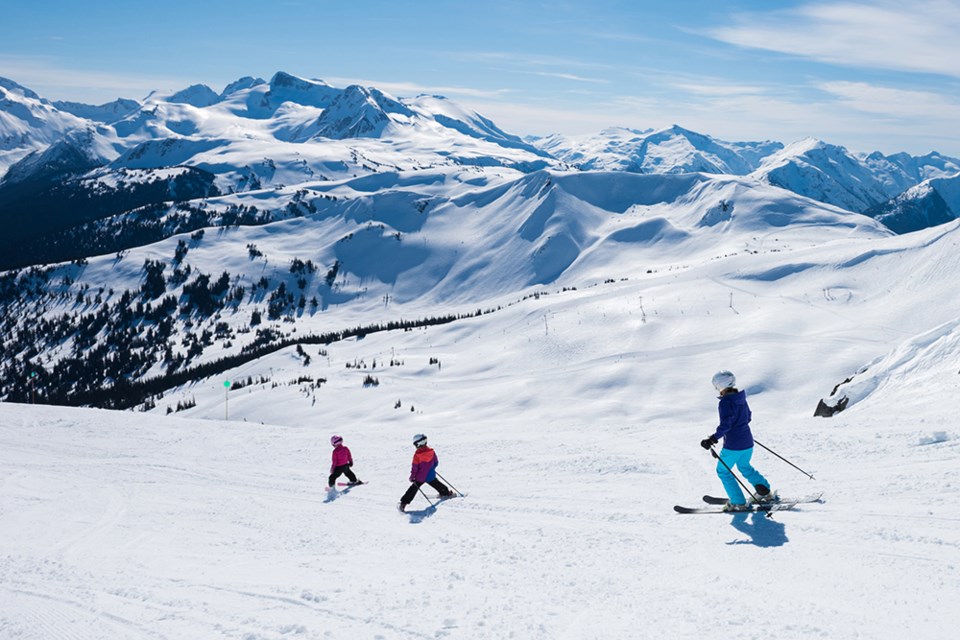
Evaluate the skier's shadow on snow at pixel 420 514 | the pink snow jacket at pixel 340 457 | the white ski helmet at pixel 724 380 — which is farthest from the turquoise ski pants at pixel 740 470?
the pink snow jacket at pixel 340 457

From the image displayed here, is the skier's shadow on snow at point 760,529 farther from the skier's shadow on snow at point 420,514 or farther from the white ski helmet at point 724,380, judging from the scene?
the skier's shadow on snow at point 420,514

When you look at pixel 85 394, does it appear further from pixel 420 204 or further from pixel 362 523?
pixel 362 523

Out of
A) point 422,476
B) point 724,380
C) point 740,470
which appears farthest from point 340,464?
point 724,380

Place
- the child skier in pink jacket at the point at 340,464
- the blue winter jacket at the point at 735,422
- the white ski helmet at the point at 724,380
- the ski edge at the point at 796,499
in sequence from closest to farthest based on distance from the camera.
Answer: the white ski helmet at the point at 724,380
the blue winter jacket at the point at 735,422
the ski edge at the point at 796,499
the child skier in pink jacket at the point at 340,464

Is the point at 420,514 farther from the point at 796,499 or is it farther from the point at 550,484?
the point at 796,499

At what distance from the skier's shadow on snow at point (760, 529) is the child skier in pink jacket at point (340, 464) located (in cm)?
887

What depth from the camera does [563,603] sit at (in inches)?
291

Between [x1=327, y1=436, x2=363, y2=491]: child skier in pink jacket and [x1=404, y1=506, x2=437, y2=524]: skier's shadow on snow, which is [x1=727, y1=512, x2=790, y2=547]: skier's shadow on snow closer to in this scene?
[x1=404, y1=506, x2=437, y2=524]: skier's shadow on snow

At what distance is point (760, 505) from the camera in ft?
32.3

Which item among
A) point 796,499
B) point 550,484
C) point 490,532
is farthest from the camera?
point 550,484

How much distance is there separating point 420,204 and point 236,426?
177m

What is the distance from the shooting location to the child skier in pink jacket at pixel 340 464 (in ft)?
48.6

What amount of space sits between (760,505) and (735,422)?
1.39 metres

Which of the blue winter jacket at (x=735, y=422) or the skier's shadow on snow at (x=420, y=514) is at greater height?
the blue winter jacket at (x=735, y=422)
